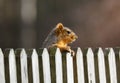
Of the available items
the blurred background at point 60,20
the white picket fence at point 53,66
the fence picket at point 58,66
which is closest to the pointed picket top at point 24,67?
the white picket fence at point 53,66

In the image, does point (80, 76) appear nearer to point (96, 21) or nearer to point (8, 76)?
point (8, 76)

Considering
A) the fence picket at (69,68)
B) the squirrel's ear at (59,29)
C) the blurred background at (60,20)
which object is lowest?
the fence picket at (69,68)

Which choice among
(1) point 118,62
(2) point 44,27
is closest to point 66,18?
(2) point 44,27

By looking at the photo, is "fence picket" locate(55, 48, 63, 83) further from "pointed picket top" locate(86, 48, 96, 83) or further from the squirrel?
"pointed picket top" locate(86, 48, 96, 83)

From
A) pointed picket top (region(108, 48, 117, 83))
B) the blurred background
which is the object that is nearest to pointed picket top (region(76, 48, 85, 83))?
pointed picket top (region(108, 48, 117, 83))

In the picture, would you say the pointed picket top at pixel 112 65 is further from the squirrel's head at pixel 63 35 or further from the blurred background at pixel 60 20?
the blurred background at pixel 60 20
